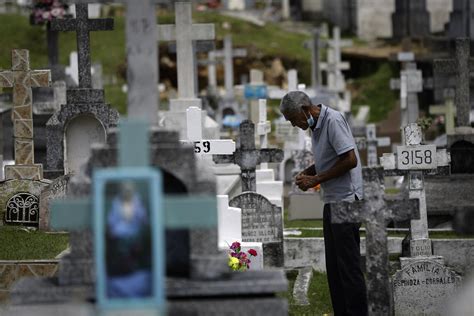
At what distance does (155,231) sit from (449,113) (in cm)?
1455

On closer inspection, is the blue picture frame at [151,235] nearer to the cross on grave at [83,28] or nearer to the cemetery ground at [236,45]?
the cross on grave at [83,28]

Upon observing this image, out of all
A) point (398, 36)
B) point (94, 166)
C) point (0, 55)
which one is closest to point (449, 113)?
point (0, 55)

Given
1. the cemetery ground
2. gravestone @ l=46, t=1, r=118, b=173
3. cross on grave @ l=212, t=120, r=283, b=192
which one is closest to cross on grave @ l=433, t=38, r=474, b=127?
cross on grave @ l=212, t=120, r=283, b=192

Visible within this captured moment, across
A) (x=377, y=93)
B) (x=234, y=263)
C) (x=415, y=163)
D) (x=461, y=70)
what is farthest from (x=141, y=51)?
(x=377, y=93)

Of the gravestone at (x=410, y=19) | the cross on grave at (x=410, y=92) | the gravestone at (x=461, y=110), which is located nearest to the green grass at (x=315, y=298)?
the gravestone at (x=461, y=110)

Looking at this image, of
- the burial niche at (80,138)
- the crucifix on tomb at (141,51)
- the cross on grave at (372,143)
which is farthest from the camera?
the cross on grave at (372,143)

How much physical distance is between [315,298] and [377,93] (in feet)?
72.5

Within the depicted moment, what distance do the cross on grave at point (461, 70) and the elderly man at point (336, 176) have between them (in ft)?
24.1

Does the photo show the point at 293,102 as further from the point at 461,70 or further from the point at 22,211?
the point at 461,70

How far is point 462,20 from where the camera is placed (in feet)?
101

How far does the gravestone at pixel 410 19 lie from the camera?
37.1m

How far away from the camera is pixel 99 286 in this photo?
6648mm

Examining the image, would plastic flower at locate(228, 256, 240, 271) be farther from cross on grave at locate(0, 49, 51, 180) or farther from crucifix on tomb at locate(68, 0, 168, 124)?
crucifix on tomb at locate(68, 0, 168, 124)

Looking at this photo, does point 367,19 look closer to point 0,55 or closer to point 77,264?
point 0,55
